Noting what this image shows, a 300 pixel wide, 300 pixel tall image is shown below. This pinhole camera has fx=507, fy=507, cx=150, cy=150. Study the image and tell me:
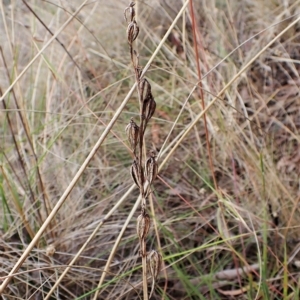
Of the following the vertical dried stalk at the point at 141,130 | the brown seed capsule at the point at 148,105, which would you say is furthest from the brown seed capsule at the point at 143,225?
the brown seed capsule at the point at 148,105

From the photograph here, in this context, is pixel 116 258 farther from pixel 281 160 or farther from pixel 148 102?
pixel 148 102

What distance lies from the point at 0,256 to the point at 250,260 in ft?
1.62

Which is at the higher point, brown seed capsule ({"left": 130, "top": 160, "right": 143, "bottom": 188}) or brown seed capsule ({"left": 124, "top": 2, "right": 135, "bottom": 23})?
brown seed capsule ({"left": 124, "top": 2, "right": 135, "bottom": 23})

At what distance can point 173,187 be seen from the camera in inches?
46.9

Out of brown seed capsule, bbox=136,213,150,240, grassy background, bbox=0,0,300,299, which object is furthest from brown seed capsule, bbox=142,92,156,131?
grassy background, bbox=0,0,300,299

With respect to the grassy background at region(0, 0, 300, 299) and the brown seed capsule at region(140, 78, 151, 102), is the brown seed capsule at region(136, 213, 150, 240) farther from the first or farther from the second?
the grassy background at region(0, 0, 300, 299)

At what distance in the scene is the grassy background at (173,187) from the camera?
911 millimetres

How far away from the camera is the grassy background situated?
35.9 inches

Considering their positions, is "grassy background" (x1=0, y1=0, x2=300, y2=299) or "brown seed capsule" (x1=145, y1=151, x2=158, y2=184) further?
"grassy background" (x1=0, y1=0, x2=300, y2=299)

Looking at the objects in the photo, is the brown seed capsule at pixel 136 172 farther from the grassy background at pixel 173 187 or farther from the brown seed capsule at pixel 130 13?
the grassy background at pixel 173 187

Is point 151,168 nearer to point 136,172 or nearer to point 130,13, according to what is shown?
point 136,172

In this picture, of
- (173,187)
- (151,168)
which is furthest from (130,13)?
(173,187)

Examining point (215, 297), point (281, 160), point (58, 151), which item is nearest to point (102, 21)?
point (58, 151)

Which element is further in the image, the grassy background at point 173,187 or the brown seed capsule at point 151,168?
the grassy background at point 173,187
